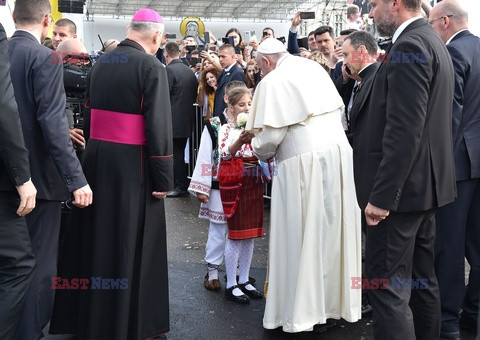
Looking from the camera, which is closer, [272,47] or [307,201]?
[307,201]

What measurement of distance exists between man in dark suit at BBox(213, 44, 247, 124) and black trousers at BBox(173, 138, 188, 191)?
1394 millimetres

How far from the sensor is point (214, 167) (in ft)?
16.0

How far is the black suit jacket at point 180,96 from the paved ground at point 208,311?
3018mm

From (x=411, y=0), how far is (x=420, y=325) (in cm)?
189

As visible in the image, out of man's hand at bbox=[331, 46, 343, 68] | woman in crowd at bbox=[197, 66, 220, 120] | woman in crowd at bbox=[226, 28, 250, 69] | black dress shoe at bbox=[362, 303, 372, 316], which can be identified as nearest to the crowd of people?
black dress shoe at bbox=[362, 303, 372, 316]

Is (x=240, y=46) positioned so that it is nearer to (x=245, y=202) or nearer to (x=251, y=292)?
(x=245, y=202)

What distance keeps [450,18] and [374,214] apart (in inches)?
74.6

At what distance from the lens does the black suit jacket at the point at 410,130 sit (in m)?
2.97

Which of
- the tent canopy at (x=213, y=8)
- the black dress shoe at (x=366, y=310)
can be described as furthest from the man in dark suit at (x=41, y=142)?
the tent canopy at (x=213, y=8)

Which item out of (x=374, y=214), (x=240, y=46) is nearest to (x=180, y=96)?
(x=240, y=46)

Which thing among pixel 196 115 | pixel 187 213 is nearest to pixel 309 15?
pixel 196 115

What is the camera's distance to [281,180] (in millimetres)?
4086

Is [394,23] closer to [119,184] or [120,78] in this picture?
[120,78]

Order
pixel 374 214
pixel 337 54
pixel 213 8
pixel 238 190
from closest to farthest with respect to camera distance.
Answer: pixel 374 214
pixel 238 190
pixel 337 54
pixel 213 8
